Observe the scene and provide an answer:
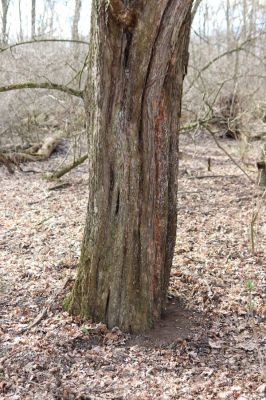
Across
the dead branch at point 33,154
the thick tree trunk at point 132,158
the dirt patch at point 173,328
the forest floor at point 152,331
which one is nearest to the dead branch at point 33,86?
the thick tree trunk at point 132,158

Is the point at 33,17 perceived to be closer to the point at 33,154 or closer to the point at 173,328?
the point at 33,154

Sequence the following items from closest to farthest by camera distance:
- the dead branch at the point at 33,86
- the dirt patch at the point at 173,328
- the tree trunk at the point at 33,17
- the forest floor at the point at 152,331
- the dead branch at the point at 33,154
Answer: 1. the forest floor at the point at 152,331
2. the dirt patch at the point at 173,328
3. the dead branch at the point at 33,86
4. the dead branch at the point at 33,154
5. the tree trunk at the point at 33,17

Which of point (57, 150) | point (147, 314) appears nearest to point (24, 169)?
point (57, 150)

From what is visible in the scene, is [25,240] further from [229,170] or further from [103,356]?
[229,170]

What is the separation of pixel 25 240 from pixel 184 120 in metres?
9.65

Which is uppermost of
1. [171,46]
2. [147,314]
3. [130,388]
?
[171,46]

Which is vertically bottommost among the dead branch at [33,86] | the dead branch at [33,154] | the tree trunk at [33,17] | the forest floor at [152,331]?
the forest floor at [152,331]

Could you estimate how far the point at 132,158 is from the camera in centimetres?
378

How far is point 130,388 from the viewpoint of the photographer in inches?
134

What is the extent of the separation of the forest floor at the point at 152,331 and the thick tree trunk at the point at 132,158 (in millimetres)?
287

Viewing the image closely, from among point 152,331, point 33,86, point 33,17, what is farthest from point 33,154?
point 152,331

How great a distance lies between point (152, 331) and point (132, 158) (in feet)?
5.01

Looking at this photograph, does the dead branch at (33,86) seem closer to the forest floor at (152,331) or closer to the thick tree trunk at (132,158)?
the thick tree trunk at (132,158)

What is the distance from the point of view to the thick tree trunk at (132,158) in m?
3.51
